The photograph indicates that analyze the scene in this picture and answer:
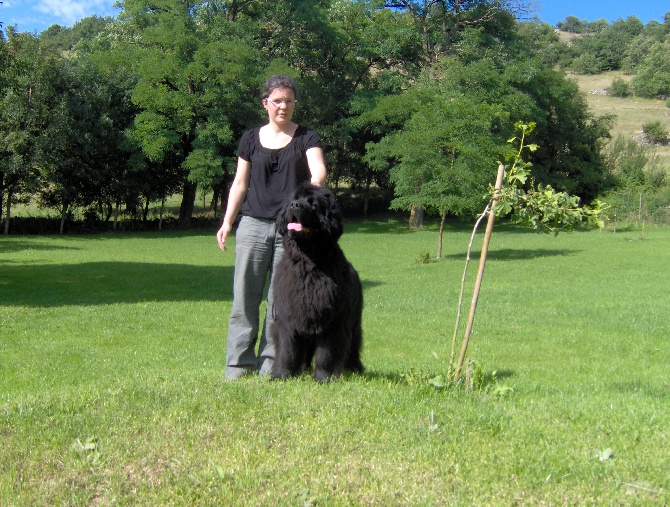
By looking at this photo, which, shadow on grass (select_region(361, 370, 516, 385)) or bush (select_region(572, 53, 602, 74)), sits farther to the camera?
bush (select_region(572, 53, 602, 74))

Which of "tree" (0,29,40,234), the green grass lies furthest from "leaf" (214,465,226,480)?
"tree" (0,29,40,234)

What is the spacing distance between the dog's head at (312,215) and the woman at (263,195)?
0.40 meters

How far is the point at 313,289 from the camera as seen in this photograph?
5.20 m

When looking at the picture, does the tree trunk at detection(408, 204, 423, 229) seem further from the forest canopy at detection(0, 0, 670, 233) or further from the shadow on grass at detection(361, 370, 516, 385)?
the shadow on grass at detection(361, 370, 516, 385)

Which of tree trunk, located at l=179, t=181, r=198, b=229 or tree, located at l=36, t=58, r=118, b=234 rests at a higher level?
tree, located at l=36, t=58, r=118, b=234

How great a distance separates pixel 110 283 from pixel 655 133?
249 feet

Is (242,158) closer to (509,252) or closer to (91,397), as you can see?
(91,397)

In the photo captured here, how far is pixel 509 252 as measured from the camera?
28.7 m

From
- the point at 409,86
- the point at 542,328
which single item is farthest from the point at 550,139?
the point at 542,328

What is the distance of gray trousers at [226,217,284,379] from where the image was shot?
5789 mm

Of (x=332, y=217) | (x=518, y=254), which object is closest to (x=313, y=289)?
(x=332, y=217)

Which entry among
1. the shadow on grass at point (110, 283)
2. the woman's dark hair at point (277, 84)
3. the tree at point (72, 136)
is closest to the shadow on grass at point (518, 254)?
the shadow on grass at point (110, 283)

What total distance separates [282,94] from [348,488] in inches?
133

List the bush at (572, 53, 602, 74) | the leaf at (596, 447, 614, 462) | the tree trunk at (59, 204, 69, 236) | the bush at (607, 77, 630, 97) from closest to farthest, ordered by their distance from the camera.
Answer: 1. the leaf at (596, 447, 614, 462)
2. the tree trunk at (59, 204, 69, 236)
3. the bush at (607, 77, 630, 97)
4. the bush at (572, 53, 602, 74)
